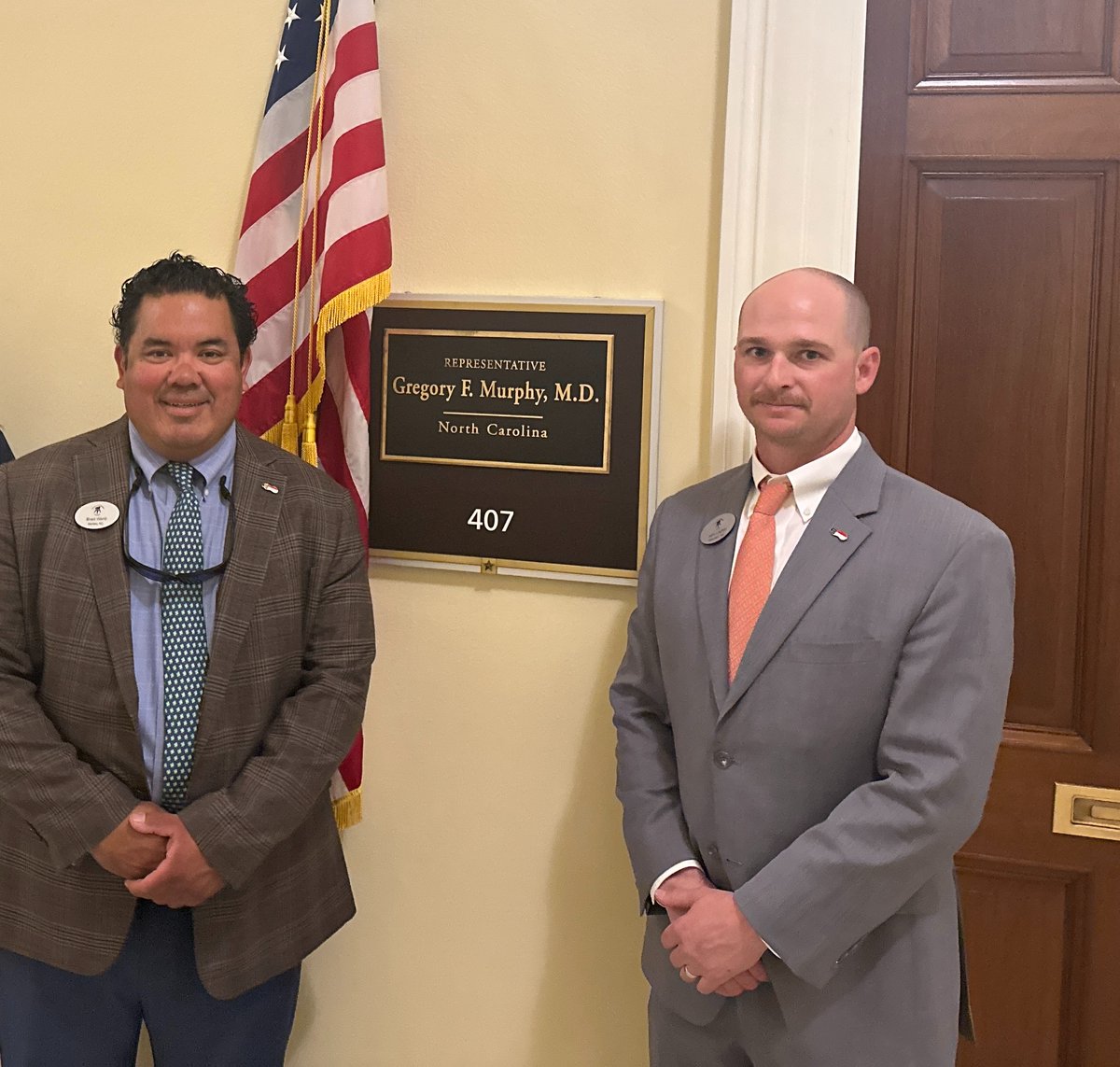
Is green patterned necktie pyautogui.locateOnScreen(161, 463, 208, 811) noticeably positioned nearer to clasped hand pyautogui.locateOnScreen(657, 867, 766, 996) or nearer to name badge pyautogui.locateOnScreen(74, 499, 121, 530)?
name badge pyautogui.locateOnScreen(74, 499, 121, 530)

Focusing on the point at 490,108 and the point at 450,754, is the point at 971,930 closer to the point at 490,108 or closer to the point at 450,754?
the point at 450,754

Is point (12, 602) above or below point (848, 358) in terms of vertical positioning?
below

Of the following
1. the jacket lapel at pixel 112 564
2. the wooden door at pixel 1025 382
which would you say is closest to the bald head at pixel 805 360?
the wooden door at pixel 1025 382

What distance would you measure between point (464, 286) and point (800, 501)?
2.77 ft

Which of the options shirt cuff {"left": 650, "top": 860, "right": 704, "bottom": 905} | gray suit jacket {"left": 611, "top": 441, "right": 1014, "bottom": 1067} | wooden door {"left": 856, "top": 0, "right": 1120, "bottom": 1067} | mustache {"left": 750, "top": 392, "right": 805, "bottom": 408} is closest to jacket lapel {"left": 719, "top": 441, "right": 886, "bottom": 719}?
gray suit jacket {"left": 611, "top": 441, "right": 1014, "bottom": 1067}

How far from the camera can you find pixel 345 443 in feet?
6.89

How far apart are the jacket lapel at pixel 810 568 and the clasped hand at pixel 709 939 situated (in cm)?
25

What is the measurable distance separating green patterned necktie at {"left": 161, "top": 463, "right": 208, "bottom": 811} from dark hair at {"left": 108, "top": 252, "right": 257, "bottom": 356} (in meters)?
0.35

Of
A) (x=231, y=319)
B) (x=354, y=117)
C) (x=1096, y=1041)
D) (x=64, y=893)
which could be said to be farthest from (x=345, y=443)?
(x=1096, y=1041)

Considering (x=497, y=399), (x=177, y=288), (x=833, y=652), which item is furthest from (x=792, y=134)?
(x=177, y=288)

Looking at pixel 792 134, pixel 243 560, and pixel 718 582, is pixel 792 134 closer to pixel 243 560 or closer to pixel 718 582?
pixel 718 582

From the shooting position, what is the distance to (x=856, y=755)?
4.86 feet

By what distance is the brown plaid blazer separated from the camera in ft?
5.25

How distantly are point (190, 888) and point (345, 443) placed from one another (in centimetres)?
86
